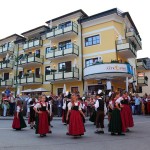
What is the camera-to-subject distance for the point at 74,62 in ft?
102

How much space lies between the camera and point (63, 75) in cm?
3033

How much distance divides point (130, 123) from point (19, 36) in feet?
110

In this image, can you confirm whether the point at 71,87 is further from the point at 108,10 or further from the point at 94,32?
the point at 108,10

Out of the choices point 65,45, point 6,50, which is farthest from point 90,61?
point 6,50

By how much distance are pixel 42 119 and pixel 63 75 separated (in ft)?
66.5

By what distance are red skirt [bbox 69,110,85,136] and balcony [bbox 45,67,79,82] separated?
1971 cm

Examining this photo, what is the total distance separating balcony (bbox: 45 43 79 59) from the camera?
99.7 feet

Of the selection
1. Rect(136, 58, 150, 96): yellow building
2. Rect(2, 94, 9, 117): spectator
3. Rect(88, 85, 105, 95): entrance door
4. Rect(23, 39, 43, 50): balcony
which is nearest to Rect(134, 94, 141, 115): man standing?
Rect(88, 85, 105, 95): entrance door

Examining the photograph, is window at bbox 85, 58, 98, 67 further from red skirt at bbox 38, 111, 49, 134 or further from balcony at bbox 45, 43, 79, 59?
red skirt at bbox 38, 111, 49, 134

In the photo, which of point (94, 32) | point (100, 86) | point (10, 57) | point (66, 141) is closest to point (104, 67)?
point (100, 86)

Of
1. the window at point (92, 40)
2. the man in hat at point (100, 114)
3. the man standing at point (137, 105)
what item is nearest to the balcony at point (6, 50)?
the window at point (92, 40)

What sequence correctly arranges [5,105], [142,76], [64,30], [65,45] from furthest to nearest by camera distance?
[142,76] → [65,45] → [64,30] → [5,105]

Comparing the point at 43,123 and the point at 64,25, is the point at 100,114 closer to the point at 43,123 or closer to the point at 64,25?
the point at 43,123

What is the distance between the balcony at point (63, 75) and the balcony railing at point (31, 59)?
3764 mm
